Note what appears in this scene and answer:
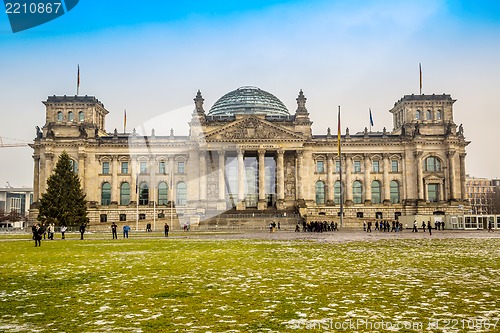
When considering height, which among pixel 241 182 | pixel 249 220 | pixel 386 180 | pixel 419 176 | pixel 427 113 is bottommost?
pixel 249 220

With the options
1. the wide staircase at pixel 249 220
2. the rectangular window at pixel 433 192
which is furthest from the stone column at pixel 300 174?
the rectangular window at pixel 433 192

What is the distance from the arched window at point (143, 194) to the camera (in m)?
96.8

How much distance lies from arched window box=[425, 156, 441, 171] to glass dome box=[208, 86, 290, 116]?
101 ft

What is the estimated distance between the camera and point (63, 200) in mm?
73875

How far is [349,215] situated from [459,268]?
77084mm

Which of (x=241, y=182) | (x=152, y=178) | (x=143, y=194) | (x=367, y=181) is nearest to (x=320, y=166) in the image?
(x=367, y=181)

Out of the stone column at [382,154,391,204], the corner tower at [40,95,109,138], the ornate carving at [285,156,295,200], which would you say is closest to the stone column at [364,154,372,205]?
the stone column at [382,154,391,204]

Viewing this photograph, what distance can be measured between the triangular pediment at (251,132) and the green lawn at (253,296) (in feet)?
230

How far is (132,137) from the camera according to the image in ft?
325

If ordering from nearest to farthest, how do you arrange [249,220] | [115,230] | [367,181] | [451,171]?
1. [115,230]
2. [249,220]
3. [451,171]
4. [367,181]

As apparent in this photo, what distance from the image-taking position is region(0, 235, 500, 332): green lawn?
31.5 ft

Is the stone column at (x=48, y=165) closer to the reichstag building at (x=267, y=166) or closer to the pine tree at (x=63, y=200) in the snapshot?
the reichstag building at (x=267, y=166)

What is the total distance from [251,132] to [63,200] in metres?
33.7

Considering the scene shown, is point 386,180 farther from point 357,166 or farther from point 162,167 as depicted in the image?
point 162,167
